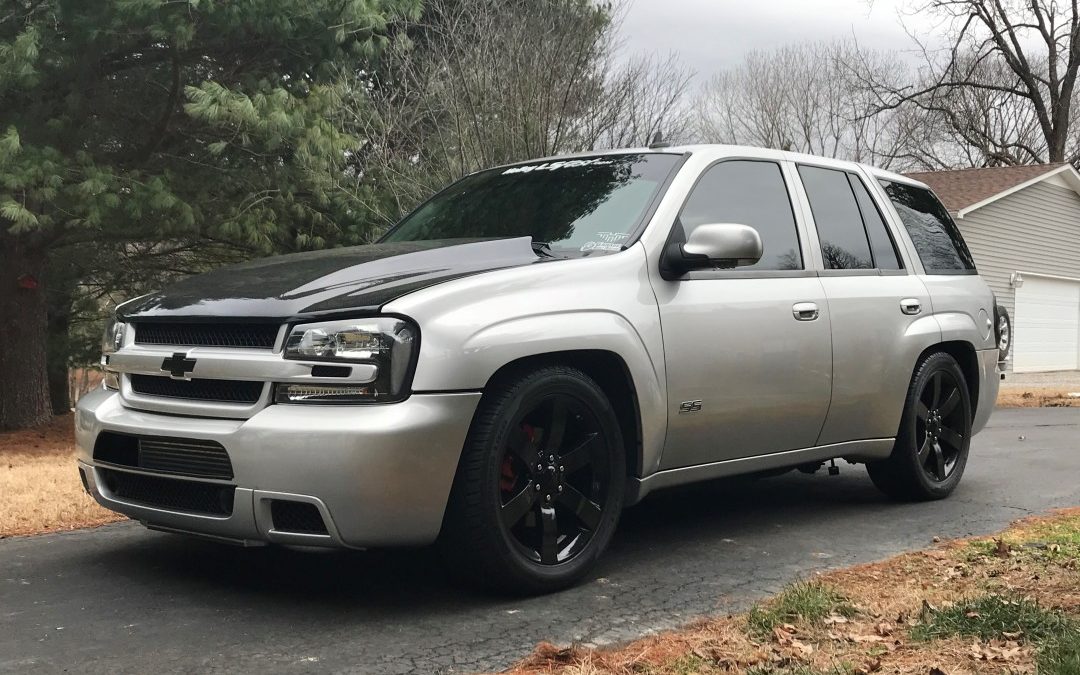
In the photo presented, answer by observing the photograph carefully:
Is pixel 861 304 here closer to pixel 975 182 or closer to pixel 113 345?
pixel 113 345

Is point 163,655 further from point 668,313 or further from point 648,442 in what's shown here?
point 668,313

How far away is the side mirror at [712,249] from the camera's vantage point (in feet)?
15.4

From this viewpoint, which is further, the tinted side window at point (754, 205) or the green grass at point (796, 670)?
the tinted side window at point (754, 205)

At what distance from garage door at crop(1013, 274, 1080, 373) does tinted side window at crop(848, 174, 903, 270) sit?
24167 millimetres

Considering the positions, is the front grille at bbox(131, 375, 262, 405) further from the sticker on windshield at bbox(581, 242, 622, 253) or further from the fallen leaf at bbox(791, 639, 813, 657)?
the fallen leaf at bbox(791, 639, 813, 657)

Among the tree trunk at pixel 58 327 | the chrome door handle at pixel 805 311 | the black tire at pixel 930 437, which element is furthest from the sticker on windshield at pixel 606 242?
the tree trunk at pixel 58 327

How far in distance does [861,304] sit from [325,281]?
2.90 meters

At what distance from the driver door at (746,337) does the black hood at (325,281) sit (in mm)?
806

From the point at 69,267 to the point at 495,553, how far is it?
1298 cm

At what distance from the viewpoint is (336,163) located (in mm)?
13555

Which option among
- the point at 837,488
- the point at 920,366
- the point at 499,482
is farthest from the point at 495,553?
the point at 837,488

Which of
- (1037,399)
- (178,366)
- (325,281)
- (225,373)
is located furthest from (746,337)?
(1037,399)

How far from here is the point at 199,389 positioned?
411 centimetres

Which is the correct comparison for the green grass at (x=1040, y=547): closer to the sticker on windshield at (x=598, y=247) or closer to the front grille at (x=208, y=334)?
the sticker on windshield at (x=598, y=247)
